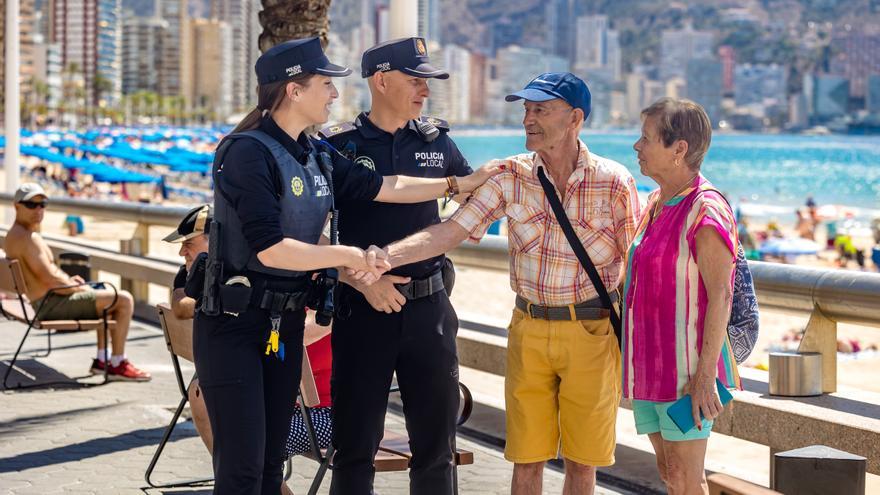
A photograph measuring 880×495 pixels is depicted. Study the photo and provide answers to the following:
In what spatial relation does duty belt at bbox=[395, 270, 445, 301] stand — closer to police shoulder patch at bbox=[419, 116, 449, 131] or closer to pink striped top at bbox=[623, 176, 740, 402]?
police shoulder patch at bbox=[419, 116, 449, 131]

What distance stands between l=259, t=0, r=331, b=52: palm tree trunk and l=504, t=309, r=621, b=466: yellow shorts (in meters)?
5.16

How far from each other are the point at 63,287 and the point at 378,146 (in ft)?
16.8

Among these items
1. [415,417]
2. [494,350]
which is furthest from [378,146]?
[494,350]

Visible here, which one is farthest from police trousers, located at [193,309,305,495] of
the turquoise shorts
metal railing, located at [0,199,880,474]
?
metal railing, located at [0,199,880,474]

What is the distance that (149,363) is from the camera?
1009 centimetres

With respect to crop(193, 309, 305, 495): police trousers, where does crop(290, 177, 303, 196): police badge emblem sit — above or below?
above

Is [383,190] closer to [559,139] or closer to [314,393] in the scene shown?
[559,139]

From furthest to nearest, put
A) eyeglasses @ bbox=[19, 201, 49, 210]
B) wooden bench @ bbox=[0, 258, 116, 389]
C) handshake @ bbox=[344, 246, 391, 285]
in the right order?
eyeglasses @ bbox=[19, 201, 49, 210], wooden bench @ bbox=[0, 258, 116, 389], handshake @ bbox=[344, 246, 391, 285]

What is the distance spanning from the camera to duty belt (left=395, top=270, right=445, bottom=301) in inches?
186

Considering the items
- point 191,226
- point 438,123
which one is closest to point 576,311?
point 438,123

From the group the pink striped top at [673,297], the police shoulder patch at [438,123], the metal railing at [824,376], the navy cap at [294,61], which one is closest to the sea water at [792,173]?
the metal railing at [824,376]

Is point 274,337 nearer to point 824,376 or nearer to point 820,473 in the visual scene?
point 820,473

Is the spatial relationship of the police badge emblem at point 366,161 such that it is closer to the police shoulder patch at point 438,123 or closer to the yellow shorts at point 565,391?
the police shoulder patch at point 438,123

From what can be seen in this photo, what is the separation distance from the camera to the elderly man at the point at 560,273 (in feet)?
15.2
